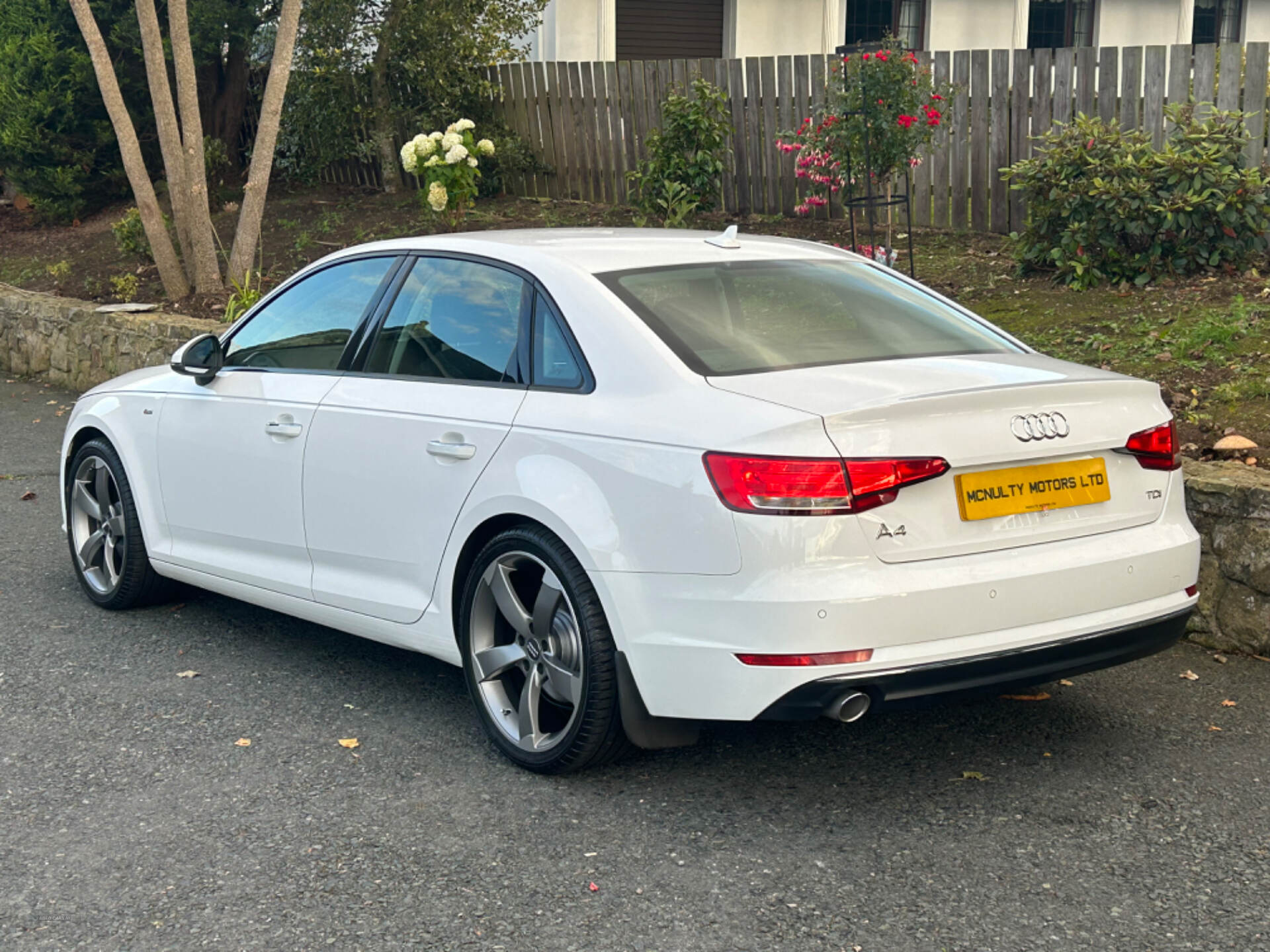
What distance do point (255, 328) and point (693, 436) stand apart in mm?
2525

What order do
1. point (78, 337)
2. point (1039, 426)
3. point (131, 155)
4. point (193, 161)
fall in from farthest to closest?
point (78, 337) → point (131, 155) → point (193, 161) → point (1039, 426)

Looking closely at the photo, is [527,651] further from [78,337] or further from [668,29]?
[668,29]

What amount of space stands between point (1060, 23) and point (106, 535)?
21.1 m

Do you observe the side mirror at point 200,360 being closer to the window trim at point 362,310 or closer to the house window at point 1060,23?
the window trim at point 362,310

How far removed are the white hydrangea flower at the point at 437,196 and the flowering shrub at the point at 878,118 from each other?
340cm

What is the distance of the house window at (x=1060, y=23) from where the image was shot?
23656 millimetres

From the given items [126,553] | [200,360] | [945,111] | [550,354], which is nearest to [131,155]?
[945,111]

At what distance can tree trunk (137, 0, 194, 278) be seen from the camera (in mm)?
12234

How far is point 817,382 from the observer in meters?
3.88

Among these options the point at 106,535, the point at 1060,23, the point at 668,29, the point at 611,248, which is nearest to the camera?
the point at 611,248

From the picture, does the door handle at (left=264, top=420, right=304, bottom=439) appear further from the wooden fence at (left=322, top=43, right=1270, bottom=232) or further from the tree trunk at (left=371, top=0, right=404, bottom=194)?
the tree trunk at (left=371, top=0, right=404, bottom=194)

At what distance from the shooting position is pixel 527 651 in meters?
4.29

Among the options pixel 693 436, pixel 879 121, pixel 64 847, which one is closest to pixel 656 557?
pixel 693 436

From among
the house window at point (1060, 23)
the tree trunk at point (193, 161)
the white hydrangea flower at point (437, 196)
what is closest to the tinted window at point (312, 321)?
the tree trunk at point (193, 161)
